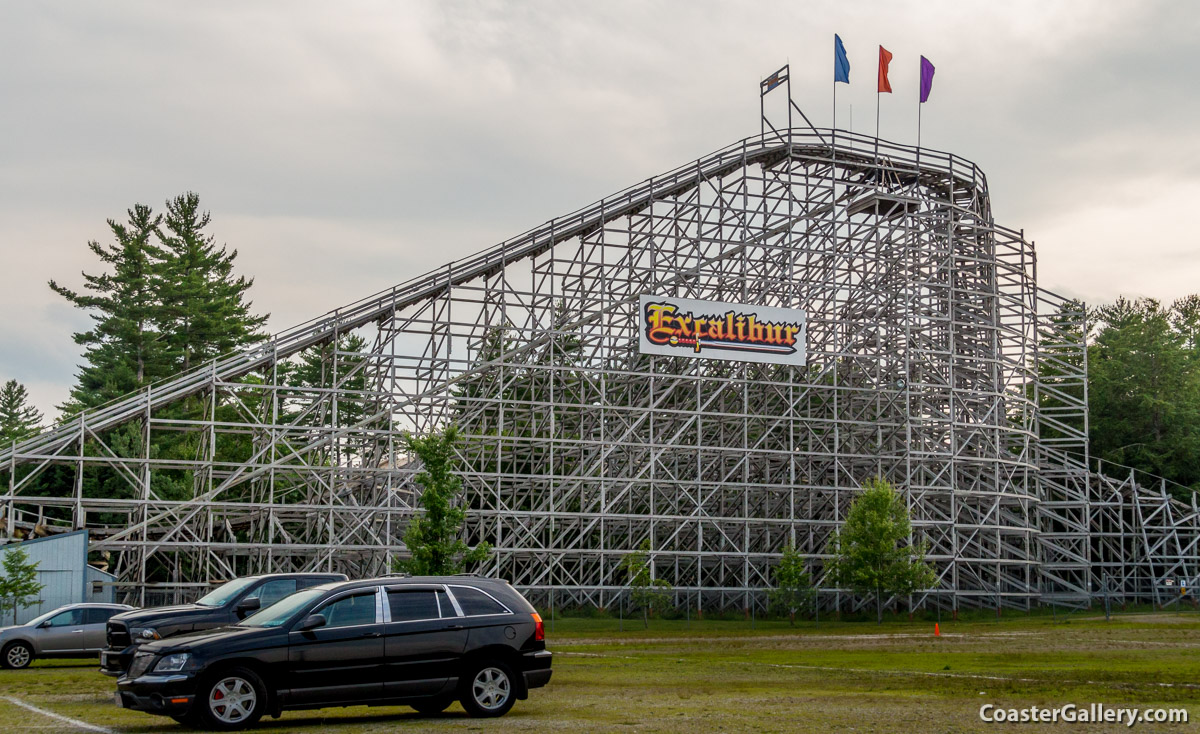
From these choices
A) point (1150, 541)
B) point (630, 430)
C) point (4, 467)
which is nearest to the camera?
point (4, 467)

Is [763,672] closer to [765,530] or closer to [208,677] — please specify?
[208,677]

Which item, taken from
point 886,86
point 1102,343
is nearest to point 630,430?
point 886,86

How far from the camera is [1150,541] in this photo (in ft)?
179

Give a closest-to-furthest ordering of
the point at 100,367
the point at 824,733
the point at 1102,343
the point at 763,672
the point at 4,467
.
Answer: the point at 824,733, the point at 763,672, the point at 4,467, the point at 100,367, the point at 1102,343

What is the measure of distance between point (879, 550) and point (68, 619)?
2674cm

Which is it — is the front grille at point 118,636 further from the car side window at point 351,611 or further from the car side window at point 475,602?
the car side window at point 475,602

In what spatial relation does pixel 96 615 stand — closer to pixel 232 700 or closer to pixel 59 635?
pixel 59 635

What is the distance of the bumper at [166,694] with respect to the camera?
13320 mm

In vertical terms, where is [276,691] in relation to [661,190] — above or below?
below

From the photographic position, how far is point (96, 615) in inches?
→ 982

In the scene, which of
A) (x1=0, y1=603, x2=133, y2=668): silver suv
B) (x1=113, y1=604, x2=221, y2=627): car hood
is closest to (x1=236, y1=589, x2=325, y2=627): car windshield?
(x1=113, y1=604, x2=221, y2=627): car hood

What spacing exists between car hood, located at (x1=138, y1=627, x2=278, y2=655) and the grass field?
926 mm

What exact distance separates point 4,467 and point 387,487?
11.1m

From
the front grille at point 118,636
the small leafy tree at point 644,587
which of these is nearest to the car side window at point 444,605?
the front grille at point 118,636
